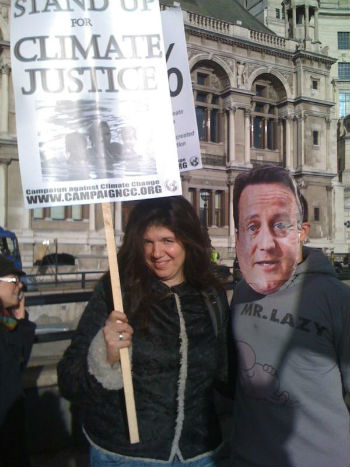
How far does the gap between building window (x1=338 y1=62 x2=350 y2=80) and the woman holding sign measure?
67516 mm

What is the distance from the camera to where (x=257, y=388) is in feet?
7.27

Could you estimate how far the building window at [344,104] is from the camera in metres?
61.2

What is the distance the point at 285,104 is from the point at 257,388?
34108 millimetres

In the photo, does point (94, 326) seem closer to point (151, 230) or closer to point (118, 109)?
point (151, 230)

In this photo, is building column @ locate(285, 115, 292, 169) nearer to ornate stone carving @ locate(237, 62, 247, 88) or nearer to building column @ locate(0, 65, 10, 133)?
ornate stone carving @ locate(237, 62, 247, 88)

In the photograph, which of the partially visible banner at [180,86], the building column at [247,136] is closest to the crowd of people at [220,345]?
the partially visible banner at [180,86]

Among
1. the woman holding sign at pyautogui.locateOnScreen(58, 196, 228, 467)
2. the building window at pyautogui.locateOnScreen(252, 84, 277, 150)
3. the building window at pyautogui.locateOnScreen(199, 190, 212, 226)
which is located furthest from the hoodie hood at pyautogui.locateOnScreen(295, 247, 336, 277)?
the building window at pyautogui.locateOnScreen(252, 84, 277, 150)

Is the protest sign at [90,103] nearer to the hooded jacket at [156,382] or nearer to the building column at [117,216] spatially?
the hooded jacket at [156,382]

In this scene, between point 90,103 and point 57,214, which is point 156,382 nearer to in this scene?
point 90,103

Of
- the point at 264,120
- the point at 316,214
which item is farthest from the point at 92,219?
the point at 316,214

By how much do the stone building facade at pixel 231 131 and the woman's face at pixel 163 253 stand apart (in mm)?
22424

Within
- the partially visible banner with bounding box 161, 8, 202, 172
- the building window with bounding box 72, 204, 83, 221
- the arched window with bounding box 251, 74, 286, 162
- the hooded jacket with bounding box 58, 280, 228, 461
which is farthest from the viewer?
the arched window with bounding box 251, 74, 286, 162

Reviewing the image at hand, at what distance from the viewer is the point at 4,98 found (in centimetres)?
2459

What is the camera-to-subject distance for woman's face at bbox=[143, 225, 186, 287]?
2.43m
